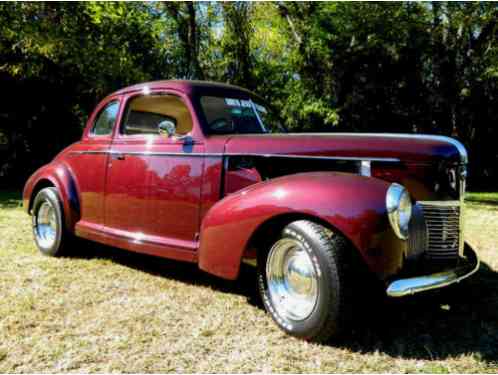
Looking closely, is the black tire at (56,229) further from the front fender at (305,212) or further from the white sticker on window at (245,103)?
the white sticker on window at (245,103)

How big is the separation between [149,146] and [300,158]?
1.47 metres

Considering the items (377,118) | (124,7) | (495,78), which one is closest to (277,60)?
(377,118)

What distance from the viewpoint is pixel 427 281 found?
2.70 m

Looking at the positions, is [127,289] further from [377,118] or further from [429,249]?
[377,118]

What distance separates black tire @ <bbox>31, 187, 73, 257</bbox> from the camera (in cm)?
484

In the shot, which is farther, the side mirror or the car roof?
the car roof

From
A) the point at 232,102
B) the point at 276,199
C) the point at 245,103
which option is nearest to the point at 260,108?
the point at 245,103

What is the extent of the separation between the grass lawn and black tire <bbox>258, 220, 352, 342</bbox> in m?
0.10

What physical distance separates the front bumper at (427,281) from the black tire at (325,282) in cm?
27

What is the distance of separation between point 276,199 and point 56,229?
2.97 m

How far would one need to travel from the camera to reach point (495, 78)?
14.0 meters

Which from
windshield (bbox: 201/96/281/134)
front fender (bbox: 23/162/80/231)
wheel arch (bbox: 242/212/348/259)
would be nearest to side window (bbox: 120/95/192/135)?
windshield (bbox: 201/96/281/134)

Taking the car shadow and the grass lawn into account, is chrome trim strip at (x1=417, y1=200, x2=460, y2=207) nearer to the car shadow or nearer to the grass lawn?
the car shadow

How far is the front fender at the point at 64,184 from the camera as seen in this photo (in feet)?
15.7
